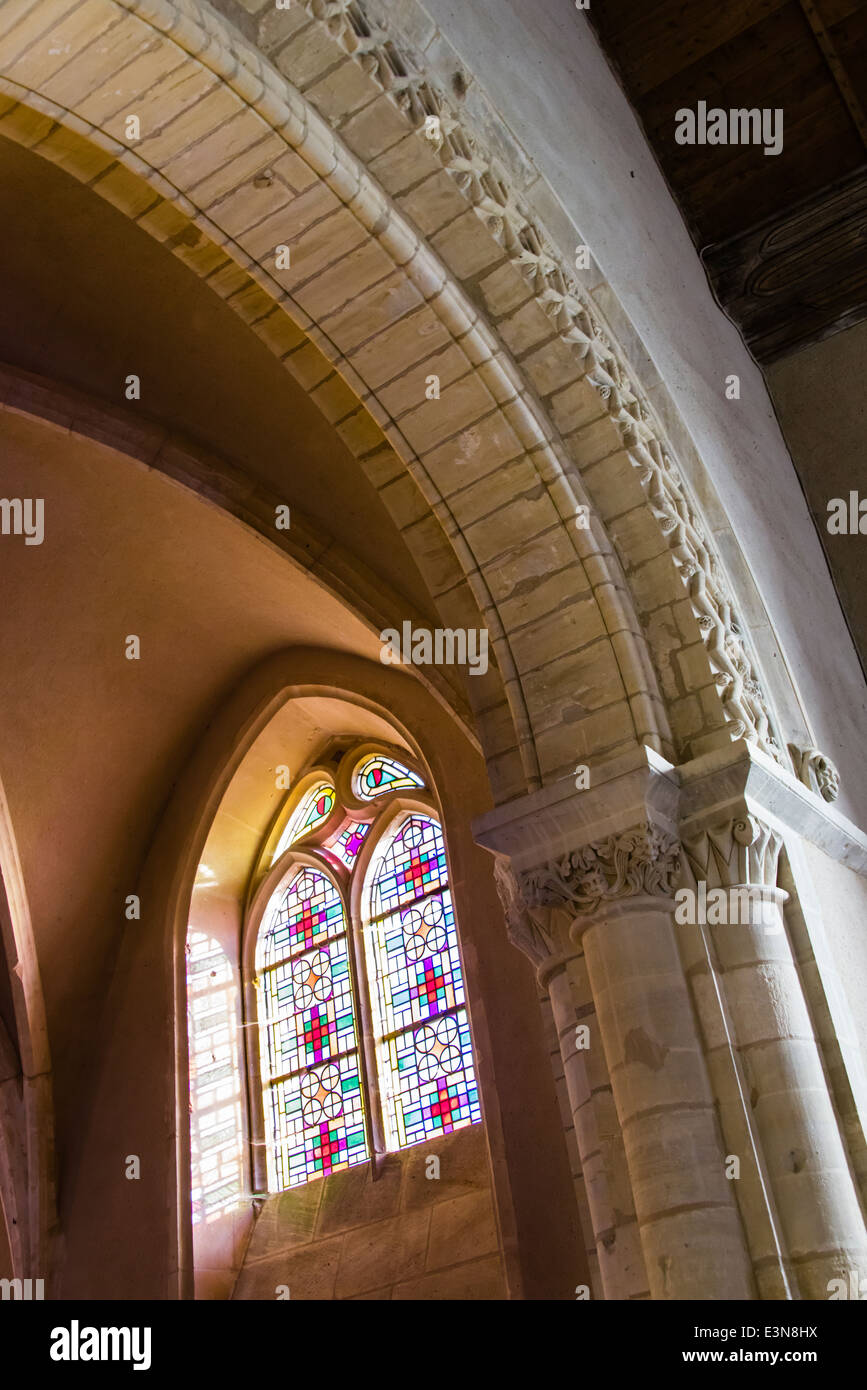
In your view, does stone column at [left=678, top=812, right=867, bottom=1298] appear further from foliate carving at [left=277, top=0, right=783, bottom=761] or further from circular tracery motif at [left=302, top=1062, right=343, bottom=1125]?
circular tracery motif at [left=302, top=1062, right=343, bottom=1125]

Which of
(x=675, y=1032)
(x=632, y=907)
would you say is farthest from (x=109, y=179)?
(x=675, y=1032)

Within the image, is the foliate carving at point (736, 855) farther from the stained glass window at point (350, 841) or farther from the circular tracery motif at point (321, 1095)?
the stained glass window at point (350, 841)

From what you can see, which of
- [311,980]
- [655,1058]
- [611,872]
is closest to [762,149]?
[611,872]

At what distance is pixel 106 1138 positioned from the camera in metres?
8.38

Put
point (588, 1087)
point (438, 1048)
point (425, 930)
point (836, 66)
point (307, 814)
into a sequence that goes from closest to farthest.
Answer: point (588, 1087) → point (836, 66) → point (438, 1048) → point (425, 930) → point (307, 814)

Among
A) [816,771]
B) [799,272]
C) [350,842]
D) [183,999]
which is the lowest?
[816,771]

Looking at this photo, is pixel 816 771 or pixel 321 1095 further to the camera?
pixel 321 1095

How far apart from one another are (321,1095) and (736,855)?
5.02m

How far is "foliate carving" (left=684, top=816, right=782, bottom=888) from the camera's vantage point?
401 cm

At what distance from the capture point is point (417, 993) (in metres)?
8.22

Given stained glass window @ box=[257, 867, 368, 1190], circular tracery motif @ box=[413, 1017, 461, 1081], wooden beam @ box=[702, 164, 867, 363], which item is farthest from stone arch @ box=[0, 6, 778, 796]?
stained glass window @ box=[257, 867, 368, 1190]

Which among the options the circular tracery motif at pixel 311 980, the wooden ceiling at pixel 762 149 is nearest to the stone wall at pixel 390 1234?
the circular tracery motif at pixel 311 980

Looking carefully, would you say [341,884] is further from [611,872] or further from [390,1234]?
[611,872]
